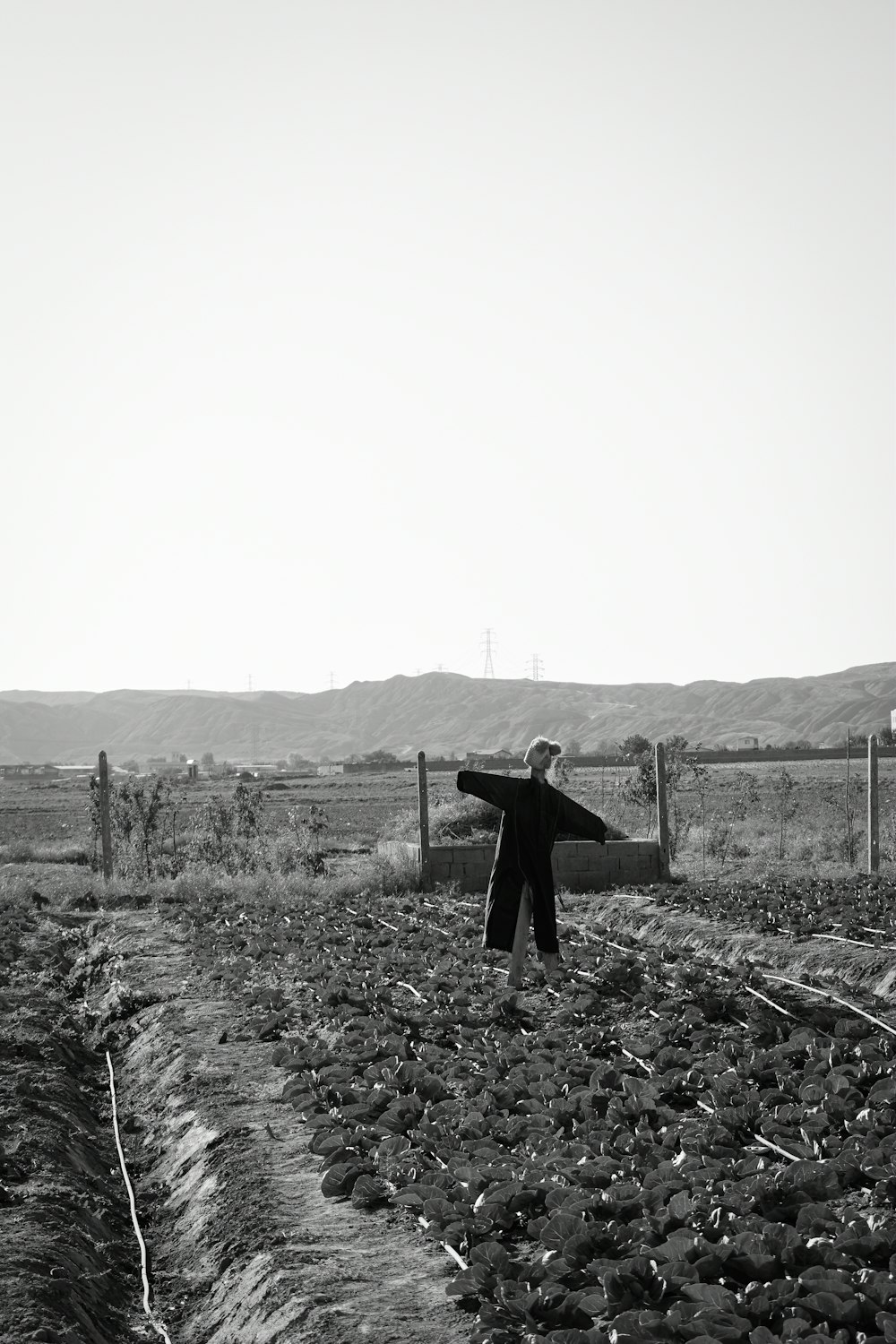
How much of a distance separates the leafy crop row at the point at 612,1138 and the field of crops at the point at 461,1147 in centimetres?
1

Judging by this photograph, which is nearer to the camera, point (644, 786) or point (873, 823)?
point (873, 823)

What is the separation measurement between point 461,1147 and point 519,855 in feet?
11.3

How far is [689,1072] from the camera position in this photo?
630cm

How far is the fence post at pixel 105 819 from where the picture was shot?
17.1 meters

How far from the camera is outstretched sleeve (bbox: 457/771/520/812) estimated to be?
27.9 ft

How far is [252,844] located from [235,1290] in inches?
610

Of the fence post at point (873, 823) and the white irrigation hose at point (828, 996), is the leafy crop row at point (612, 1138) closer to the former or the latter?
the white irrigation hose at point (828, 996)

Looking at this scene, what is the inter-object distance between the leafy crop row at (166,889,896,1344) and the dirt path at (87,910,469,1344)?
138mm

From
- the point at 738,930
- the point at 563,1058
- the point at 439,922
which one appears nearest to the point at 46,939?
the point at 439,922

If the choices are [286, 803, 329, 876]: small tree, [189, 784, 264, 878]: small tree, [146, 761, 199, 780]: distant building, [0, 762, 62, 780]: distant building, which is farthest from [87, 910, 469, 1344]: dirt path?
[0, 762, 62, 780]: distant building

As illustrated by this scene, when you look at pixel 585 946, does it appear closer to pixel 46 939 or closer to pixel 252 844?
pixel 46 939

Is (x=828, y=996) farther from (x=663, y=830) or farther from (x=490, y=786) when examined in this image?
(x=663, y=830)

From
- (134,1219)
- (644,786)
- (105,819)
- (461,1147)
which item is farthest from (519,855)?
(644,786)

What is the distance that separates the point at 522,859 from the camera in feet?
28.5
